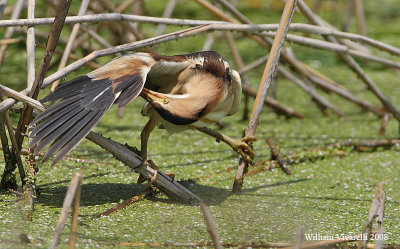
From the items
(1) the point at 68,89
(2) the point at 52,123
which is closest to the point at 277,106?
(1) the point at 68,89

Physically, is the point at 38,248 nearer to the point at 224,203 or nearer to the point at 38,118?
the point at 38,118

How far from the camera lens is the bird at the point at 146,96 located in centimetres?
134

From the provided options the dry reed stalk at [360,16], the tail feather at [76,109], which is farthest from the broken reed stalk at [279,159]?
the dry reed stalk at [360,16]

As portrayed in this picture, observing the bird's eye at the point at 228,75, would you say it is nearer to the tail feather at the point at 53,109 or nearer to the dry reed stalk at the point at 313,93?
the tail feather at the point at 53,109

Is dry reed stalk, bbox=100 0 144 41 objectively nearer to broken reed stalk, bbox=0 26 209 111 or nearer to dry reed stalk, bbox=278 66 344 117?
broken reed stalk, bbox=0 26 209 111

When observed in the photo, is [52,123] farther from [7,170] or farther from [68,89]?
[7,170]

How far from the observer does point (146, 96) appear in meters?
1.53

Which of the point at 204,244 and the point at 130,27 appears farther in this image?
the point at 130,27

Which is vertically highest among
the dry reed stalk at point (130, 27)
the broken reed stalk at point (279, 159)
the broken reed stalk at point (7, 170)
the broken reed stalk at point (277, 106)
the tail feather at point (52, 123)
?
the dry reed stalk at point (130, 27)

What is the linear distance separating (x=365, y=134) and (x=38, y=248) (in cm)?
171

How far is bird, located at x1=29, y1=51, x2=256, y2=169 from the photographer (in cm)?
134

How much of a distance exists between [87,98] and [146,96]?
0.57ft

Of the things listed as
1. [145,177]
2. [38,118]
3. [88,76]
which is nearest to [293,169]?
[145,177]

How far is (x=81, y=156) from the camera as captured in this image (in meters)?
1.99
